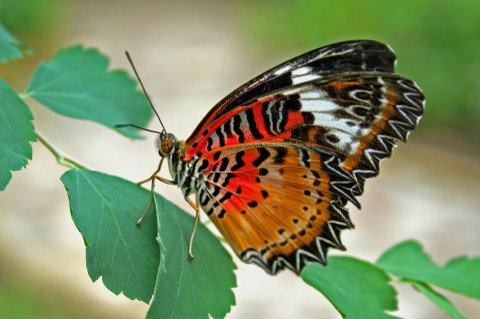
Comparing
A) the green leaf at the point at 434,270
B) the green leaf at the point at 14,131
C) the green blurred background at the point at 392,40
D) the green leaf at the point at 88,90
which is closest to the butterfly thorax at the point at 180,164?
the green leaf at the point at 88,90

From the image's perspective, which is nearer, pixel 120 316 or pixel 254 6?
pixel 120 316

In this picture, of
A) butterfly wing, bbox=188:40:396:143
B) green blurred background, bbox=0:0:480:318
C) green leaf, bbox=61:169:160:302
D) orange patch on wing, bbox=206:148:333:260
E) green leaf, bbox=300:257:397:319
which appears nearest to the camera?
green leaf, bbox=61:169:160:302

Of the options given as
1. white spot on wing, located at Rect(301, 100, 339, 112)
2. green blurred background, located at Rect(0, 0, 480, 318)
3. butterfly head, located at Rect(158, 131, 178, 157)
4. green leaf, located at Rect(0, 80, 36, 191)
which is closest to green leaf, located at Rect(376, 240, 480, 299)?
white spot on wing, located at Rect(301, 100, 339, 112)

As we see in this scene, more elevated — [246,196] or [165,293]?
[246,196]

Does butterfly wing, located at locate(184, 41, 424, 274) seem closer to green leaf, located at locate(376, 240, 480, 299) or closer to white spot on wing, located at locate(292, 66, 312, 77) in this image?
white spot on wing, located at locate(292, 66, 312, 77)

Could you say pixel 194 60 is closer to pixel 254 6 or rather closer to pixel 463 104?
pixel 254 6

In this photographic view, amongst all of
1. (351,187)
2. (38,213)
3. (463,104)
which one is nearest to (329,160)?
(351,187)

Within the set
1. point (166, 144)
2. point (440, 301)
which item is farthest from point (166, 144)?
point (440, 301)
